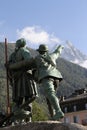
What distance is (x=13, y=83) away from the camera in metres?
12.4

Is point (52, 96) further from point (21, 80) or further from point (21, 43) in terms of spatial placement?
point (21, 43)

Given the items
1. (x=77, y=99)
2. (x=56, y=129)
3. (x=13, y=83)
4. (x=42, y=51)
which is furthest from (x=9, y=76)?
(x=77, y=99)

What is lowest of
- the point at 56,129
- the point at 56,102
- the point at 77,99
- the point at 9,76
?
the point at 56,129

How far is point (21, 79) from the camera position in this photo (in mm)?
12109

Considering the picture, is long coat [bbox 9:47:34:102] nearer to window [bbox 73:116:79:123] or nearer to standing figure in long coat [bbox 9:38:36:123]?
standing figure in long coat [bbox 9:38:36:123]

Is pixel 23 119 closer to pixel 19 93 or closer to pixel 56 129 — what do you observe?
pixel 19 93

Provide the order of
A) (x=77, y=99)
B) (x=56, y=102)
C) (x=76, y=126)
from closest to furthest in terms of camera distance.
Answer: (x=76, y=126), (x=56, y=102), (x=77, y=99)

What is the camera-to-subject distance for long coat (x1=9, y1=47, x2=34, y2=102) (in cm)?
1196

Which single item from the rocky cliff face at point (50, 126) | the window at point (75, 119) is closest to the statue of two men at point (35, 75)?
the rocky cliff face at point (50, 126)

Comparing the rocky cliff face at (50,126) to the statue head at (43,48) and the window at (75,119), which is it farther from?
the window at (75,119)

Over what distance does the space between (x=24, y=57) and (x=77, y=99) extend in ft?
243

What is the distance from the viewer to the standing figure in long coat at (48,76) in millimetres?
11055

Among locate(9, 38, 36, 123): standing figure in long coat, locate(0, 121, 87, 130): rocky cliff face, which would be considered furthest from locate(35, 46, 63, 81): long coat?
locate(0, 121, 87, 130): rocky cliff face

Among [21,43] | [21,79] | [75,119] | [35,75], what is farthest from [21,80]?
[75,119]
